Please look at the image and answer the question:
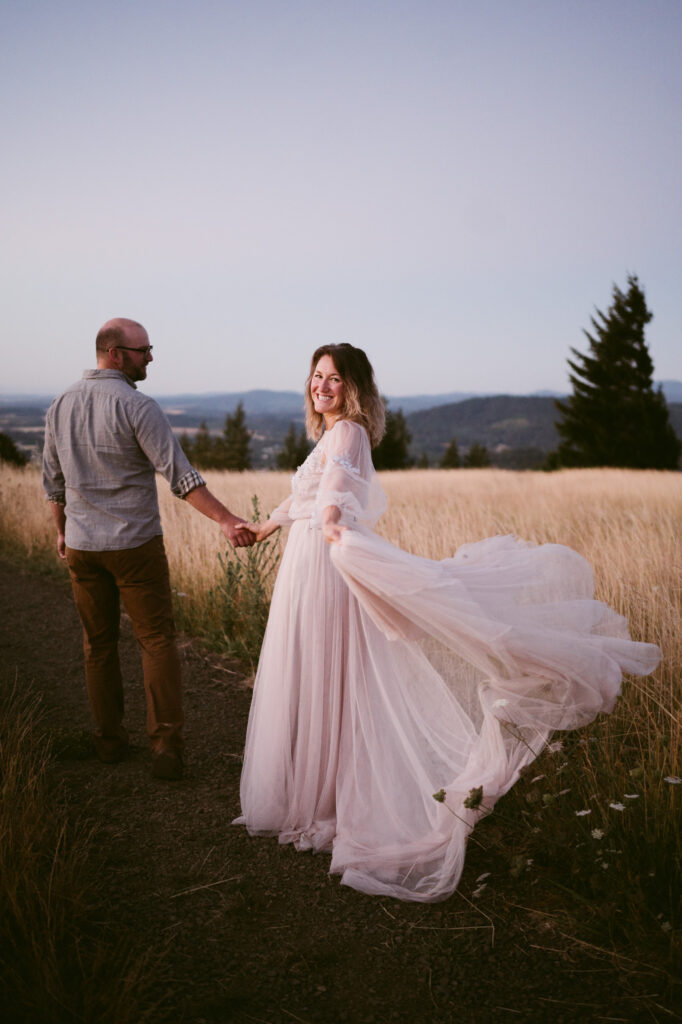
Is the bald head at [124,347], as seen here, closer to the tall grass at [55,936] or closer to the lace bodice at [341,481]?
the lace bodice at [341,481]

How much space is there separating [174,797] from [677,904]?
8.13 feet

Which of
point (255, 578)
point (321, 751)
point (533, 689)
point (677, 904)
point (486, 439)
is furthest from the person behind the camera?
point (486, 439)

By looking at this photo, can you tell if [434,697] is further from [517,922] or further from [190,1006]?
[190,1006]

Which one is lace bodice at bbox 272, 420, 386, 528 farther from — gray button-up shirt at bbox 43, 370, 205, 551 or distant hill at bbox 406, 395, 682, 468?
distant hill at bbox 406, 395, 682, 468

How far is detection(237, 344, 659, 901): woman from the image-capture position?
3.11 metres

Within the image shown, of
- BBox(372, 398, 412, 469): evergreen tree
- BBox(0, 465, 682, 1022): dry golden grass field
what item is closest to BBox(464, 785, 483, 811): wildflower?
BBox(0, 465, 682, 1022): dry golden grass field

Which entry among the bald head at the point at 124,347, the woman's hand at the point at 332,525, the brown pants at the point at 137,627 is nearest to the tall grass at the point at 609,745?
the woman's hand at the point at 332,525

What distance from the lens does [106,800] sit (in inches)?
147

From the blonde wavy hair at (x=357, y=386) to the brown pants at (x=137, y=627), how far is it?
1327mm

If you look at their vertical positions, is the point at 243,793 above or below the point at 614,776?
below

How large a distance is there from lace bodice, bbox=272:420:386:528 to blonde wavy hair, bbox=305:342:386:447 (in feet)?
0.27

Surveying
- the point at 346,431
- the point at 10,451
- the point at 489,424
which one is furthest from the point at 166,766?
the point at 489,424

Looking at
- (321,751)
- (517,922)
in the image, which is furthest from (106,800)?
(517,922)

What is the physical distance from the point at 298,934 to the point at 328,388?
7.90 feet
